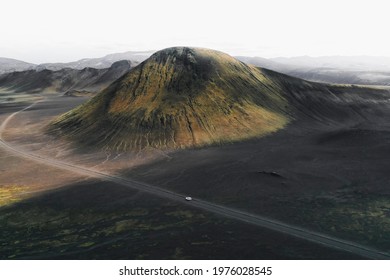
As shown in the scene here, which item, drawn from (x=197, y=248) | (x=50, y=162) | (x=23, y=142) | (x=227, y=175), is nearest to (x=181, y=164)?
(x=227, y=175)

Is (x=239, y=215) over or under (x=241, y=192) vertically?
under

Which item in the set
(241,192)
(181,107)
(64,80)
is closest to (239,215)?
(241,192)

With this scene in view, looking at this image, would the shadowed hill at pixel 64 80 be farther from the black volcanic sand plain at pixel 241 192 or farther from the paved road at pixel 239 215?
the paved road at pixel 239 215

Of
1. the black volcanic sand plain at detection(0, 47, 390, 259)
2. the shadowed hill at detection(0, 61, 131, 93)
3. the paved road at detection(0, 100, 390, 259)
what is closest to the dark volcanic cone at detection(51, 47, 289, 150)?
the black volcanic sand plain at detection(0, 47, 390, 259)

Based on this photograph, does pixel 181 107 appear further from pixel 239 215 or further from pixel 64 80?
pixel 64 80

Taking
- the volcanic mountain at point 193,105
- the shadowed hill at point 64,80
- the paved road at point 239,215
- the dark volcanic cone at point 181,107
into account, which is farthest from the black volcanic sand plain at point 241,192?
the shadowed hill at point 64,80

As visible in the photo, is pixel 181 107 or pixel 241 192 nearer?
pixel 241 192

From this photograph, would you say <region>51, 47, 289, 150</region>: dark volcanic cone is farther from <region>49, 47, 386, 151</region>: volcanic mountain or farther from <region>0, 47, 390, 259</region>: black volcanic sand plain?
<region>0, 47, 390, 259</region>: black volcanic sand plain

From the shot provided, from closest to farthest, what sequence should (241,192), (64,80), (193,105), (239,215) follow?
1. (239,215)
2. (241,192)
3. (193,105)
4. (64,80)
